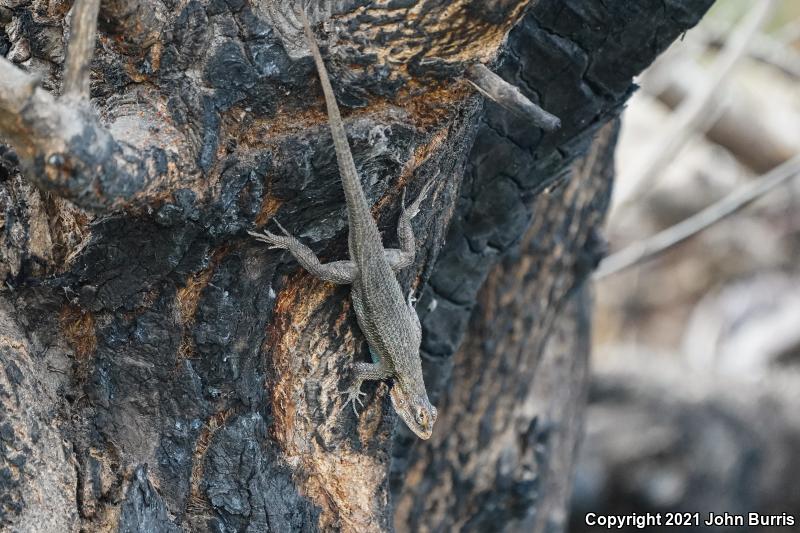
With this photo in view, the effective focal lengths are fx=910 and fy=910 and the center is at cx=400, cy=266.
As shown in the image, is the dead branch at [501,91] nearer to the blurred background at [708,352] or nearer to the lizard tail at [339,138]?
the lizard tail at [339,138]

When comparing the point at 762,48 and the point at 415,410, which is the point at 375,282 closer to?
the point at 415,410

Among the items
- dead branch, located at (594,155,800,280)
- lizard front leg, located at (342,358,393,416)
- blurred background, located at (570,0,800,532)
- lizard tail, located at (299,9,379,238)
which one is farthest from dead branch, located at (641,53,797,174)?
lizard tail, located at (299,9,379,238)

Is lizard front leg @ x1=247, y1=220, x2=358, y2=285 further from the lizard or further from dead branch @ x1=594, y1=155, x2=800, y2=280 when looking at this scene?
dead branch @ x1=594, y1=155, x2=800, y2=280

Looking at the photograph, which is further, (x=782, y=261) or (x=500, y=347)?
(x=782, y=261)

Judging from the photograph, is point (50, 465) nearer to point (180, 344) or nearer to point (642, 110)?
point (180, 344)

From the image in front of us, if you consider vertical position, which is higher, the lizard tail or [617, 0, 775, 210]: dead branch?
[617, 0, 775, 210]: dead branch

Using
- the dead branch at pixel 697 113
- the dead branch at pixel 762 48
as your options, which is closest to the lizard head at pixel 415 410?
the dead branch at pixel 697 113

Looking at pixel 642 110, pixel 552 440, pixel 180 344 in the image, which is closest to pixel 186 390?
pixel 180 344
